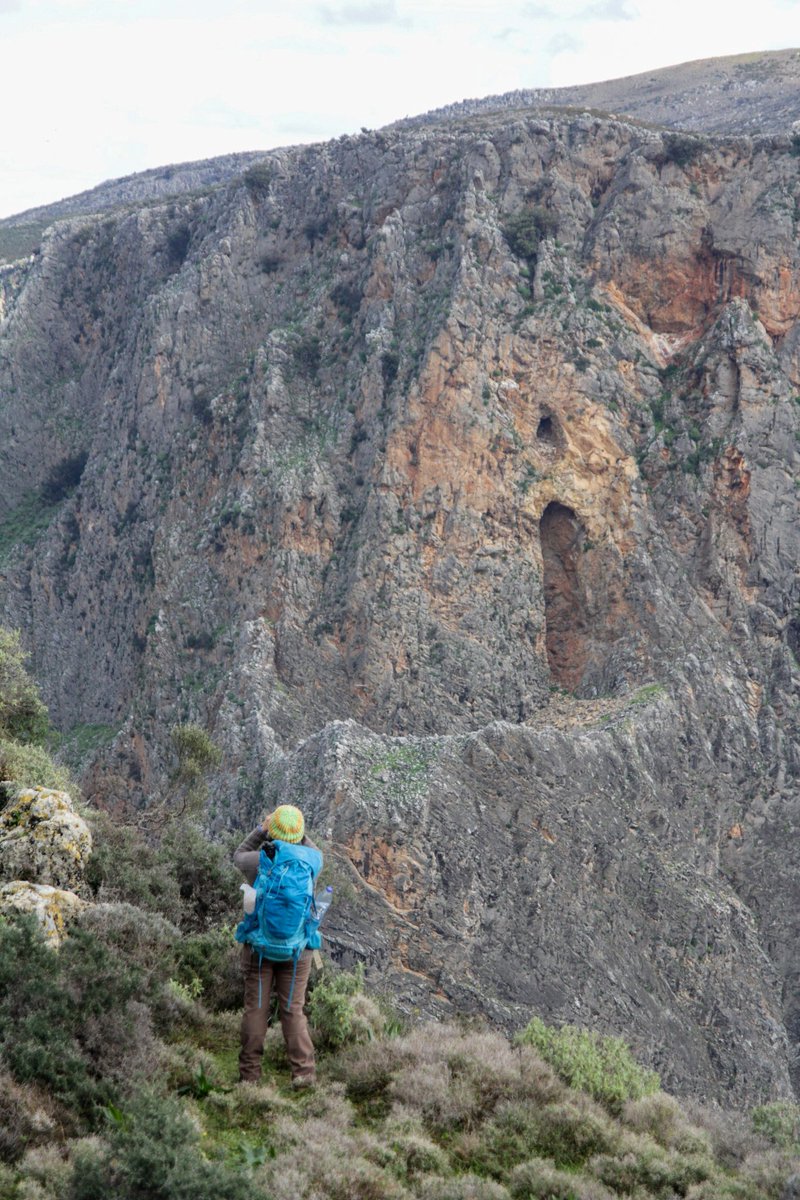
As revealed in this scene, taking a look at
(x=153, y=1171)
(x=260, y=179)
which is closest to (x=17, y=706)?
(x=153, y=1171)

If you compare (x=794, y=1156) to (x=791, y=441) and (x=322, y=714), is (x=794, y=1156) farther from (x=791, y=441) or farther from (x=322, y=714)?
(x=791, y=441)

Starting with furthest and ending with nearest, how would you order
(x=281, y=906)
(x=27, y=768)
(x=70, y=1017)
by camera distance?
(x=27, y=768), (x=281, y=906), (x=70, y=1017)

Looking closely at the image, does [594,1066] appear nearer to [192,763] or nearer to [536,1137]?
[536,1137]

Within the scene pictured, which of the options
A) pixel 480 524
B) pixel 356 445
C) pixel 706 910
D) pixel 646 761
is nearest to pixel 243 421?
pixel 356 445

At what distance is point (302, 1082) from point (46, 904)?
9.65ft

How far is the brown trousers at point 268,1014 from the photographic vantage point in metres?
9.84

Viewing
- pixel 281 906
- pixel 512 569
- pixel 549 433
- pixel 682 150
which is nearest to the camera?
pixel 281 906

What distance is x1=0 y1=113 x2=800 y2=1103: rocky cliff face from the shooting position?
95.8ft

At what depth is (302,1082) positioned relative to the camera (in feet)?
33.2

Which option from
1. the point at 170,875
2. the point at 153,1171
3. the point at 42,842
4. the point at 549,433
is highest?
the point at 549,433

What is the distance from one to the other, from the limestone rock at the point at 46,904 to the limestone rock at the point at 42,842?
18.0 inches

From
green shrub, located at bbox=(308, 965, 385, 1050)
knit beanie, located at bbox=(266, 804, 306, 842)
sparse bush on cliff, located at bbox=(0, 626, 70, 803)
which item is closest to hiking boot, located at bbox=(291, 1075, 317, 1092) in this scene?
green shrub, located at bbox=(308, 965, 385, 1050)

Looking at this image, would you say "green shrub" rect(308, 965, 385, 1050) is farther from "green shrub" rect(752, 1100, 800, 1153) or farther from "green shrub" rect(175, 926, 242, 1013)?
"green shrub" rect(752, 1100, 800, 1153)

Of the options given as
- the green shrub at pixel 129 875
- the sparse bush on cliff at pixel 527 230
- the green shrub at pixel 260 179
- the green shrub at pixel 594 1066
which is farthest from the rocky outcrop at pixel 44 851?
the green shrub at pixel 260 179
